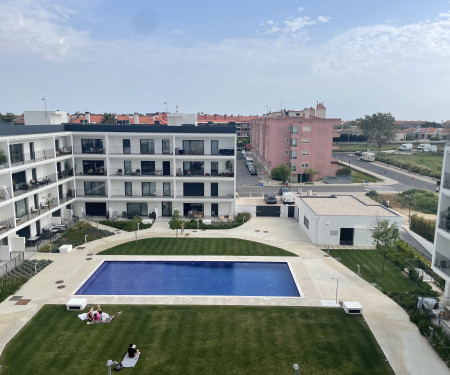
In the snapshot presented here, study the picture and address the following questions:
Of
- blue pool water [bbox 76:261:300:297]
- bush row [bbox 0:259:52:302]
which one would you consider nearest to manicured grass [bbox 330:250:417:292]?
blue pool water [bbox 76:261:300:297]

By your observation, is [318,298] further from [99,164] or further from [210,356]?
[99,164]

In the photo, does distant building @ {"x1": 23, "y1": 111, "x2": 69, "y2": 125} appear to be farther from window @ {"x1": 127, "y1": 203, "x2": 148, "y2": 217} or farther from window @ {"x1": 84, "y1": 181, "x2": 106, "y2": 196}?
window @ {"x1": 127, "y1": 203, "x2": 148, "y2": 217}

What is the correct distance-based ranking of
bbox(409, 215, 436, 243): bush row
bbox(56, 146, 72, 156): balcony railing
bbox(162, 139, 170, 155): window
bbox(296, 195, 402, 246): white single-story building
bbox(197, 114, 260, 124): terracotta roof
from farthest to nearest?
1. bbox(197, 114, 260, 124): terracotta roof
2. bbox(162, 139, 170, 155): window
3. bbox(56, 146, 72, 156): balcony railing
4. bbox(409, 215, 436, 243): bush row
5. bbox(296, 195, 402, 246): white single-story building

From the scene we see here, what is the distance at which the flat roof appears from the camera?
37269 mm

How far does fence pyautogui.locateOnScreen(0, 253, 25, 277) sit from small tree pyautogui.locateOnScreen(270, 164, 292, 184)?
45553 mm

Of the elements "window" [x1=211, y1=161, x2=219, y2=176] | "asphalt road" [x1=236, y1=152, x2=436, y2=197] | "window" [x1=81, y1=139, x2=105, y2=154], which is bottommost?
"asphalt road" [x1=236, y1=152, x2=436, y2=197]

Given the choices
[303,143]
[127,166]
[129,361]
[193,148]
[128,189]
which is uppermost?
[193,148]

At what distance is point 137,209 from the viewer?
45.8m

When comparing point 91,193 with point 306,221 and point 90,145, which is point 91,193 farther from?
point 306,221

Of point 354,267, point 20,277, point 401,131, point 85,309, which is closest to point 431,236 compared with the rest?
point 354,267

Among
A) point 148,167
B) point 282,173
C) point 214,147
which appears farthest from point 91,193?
point 282,173

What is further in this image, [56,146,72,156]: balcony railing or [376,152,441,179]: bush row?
[376,152,441,179]: bush row

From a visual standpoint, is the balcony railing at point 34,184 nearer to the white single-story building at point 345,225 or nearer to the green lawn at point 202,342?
the green lawn at point 202,342

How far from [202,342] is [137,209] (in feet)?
91.5
